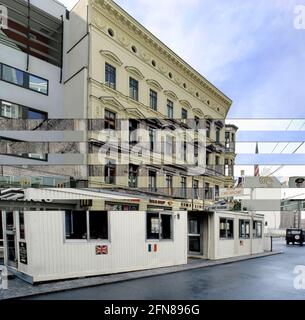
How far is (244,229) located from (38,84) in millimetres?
12814

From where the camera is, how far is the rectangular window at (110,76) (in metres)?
9.47

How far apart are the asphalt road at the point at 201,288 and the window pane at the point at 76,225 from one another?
1645 mm

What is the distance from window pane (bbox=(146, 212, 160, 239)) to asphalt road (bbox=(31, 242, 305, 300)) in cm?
155

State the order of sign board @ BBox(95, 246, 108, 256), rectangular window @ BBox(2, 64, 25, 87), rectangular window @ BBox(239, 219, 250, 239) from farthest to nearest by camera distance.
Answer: rectangular window @ BBox(239, 219, 250, 239)
rectangular window @ BBox(2, 64, 25, 87)
sign board @ BBox(95, 246, 108, 256)

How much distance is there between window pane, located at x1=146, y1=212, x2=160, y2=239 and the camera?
432 inches

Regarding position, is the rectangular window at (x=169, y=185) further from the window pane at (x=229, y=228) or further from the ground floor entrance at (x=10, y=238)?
the ground floor entrance at (x=10, y=238)

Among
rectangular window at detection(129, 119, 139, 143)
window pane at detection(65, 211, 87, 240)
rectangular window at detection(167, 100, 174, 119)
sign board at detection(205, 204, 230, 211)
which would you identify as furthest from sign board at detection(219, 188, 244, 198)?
window pane at detection(65, 211, 87, 240)

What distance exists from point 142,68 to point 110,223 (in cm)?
540

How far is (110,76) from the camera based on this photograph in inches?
381

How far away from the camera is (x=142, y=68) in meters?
10.8

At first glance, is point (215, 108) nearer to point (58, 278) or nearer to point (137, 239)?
point (137, 239)

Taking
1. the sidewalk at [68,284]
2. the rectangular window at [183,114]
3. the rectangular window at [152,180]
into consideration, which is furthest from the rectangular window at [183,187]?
the sidewalk at [68,284]

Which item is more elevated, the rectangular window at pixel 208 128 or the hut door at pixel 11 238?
the rectangular window at pixel 208 128

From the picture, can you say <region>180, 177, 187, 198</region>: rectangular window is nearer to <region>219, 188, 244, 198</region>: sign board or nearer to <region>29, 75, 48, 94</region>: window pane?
<region>219, 188, 244, 198</region>: sign board
